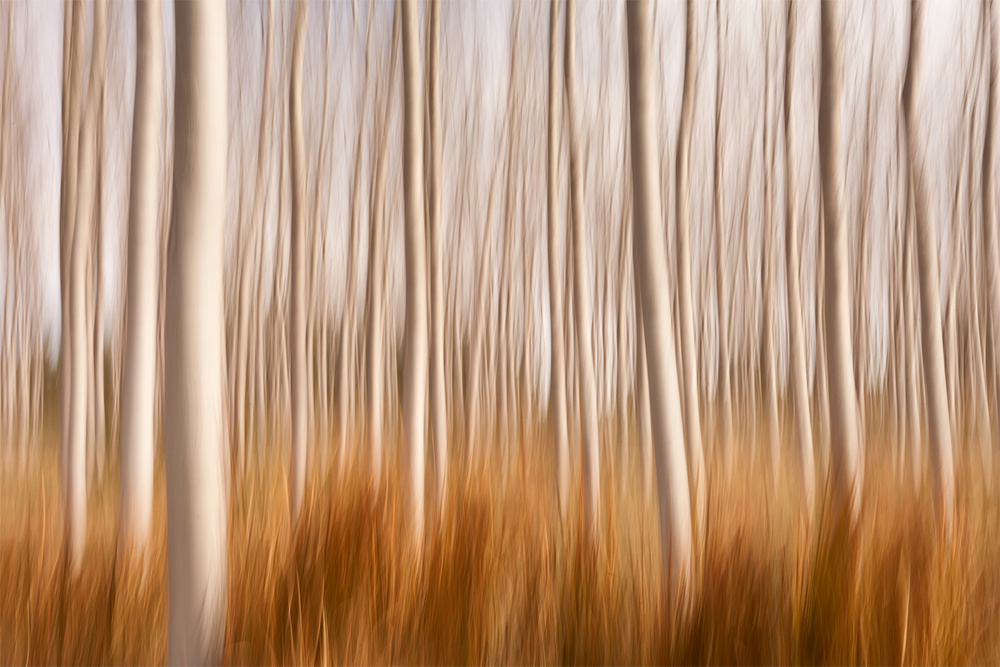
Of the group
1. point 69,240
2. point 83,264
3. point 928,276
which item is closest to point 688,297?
point 928,276

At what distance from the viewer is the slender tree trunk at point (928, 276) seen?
2.62m

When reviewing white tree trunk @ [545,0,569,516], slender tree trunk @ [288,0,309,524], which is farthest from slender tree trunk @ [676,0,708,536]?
slender tree trunk @ [288,0,309,524]

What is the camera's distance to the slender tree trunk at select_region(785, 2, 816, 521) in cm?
283

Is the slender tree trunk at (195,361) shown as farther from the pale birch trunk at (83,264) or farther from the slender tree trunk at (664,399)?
the pale birch trunk at (83,264)

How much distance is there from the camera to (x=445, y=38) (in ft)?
12.8

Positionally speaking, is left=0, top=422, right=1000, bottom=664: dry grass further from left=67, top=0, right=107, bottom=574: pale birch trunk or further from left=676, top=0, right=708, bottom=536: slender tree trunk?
left=67, top=0, right=107, bottom=574: pale birch trunk

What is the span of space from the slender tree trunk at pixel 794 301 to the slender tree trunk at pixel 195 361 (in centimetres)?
231

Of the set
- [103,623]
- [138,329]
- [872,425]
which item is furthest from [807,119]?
[103,623]

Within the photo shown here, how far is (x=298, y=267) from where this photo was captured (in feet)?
11.3

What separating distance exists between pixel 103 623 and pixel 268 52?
145 inches

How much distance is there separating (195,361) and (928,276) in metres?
3.21

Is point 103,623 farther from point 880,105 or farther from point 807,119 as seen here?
point 880,105

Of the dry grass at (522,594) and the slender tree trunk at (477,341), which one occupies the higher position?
the slender tree trunk at (477,341)

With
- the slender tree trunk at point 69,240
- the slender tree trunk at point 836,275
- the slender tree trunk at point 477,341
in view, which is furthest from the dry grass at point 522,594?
the slender tree trunk at point 477,341
